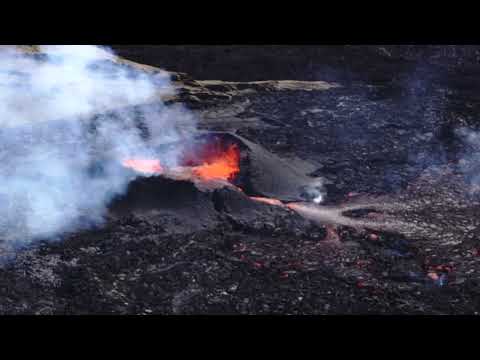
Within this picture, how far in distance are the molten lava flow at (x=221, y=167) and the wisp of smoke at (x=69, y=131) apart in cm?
55

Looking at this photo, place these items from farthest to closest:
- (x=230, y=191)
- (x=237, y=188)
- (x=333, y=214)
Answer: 1. (x=237, y=188)
2. (x=333, y=214)
3. (x=230, y=191)

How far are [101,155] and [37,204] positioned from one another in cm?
134

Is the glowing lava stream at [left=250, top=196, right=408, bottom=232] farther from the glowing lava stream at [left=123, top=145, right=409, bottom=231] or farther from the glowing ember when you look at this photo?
the glowing ember

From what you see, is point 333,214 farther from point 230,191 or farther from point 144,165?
point 144,165

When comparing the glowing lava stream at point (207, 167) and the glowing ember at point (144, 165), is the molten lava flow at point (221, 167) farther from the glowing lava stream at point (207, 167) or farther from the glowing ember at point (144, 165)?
the glowing ember at point (144, 165)

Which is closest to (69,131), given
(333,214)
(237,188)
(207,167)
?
(207,167)

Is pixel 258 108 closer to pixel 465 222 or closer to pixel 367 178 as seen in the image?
pixel 367 178

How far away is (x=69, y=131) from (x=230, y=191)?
294cm

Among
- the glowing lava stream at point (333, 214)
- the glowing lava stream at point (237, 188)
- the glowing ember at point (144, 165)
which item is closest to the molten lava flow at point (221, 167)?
the glowing lava stream at point (237, 188)

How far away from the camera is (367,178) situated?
8914mm

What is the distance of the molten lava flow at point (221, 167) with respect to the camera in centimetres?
810

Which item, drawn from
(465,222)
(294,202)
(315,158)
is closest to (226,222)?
(294,202)

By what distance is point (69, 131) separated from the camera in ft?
28.3

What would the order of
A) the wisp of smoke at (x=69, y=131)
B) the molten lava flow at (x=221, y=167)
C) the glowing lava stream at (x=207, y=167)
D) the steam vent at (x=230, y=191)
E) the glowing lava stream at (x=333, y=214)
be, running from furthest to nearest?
the molten lava flow at (x=221, y=167) < the glowing lava stream at (x=207, y=167) < the glowing lava stream at (x=333, y=214) < the wisp of smoke at (x=69, y=131) < the steam vent at (x=230, y=191)
